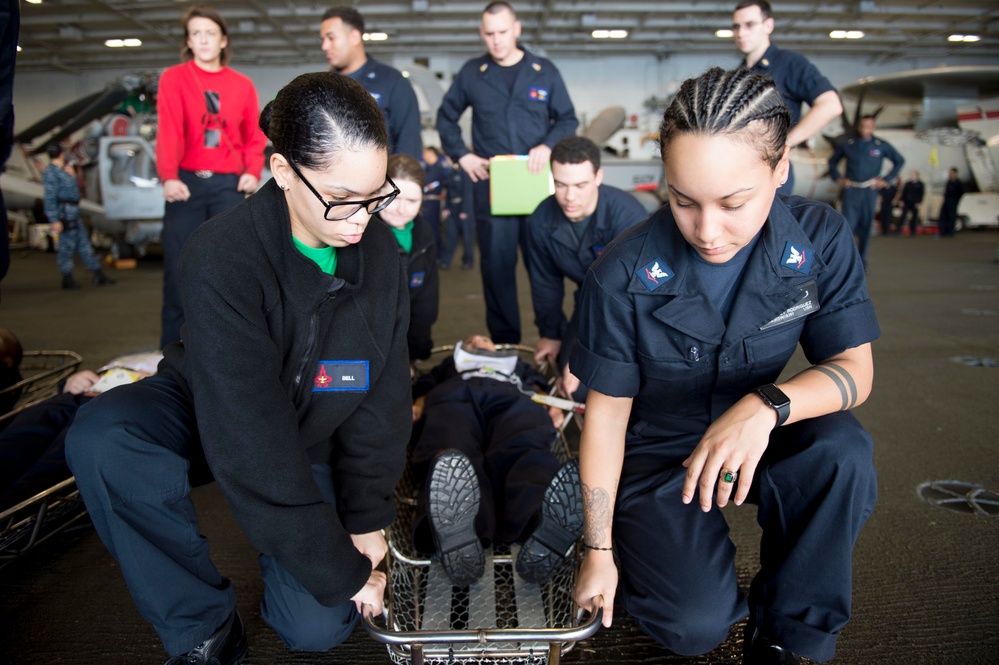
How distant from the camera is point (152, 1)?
12727mm

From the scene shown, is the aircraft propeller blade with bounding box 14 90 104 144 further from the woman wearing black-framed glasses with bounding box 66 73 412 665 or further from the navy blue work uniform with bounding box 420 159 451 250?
the woman wearing black-framed glasses with bounding box 66 73 412 665

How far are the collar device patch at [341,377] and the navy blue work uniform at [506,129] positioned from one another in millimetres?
2199

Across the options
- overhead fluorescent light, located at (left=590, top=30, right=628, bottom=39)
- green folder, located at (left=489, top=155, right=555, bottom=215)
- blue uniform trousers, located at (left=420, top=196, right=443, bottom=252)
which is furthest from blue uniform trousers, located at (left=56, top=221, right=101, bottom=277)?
overhead fluorescent light, located at (left=590, top=30, right=628, bottom=39)

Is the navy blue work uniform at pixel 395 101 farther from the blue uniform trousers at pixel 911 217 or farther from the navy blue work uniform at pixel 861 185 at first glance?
the blue uniform trousers at pixel 911 217

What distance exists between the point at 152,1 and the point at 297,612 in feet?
50.1

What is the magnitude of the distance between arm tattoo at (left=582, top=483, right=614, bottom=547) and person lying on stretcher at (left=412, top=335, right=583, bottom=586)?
0.08 m

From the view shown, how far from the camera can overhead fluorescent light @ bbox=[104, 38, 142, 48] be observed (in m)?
15.9

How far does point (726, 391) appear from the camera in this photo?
133 cm

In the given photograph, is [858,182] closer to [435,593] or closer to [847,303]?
[847,303]

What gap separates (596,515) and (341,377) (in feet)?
2.00

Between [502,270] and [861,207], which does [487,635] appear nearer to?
[502,270]

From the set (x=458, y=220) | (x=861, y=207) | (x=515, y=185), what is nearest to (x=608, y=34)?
(x=458, y=220)

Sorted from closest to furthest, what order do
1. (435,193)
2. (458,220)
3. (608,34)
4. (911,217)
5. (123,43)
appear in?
1. (435,193)
2. (458,220)
3. (911,217)
4. (608,34)
5. (123,43)

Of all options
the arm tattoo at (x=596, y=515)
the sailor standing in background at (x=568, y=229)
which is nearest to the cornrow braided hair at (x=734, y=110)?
the arm tattoo at (x=596, y=515)
